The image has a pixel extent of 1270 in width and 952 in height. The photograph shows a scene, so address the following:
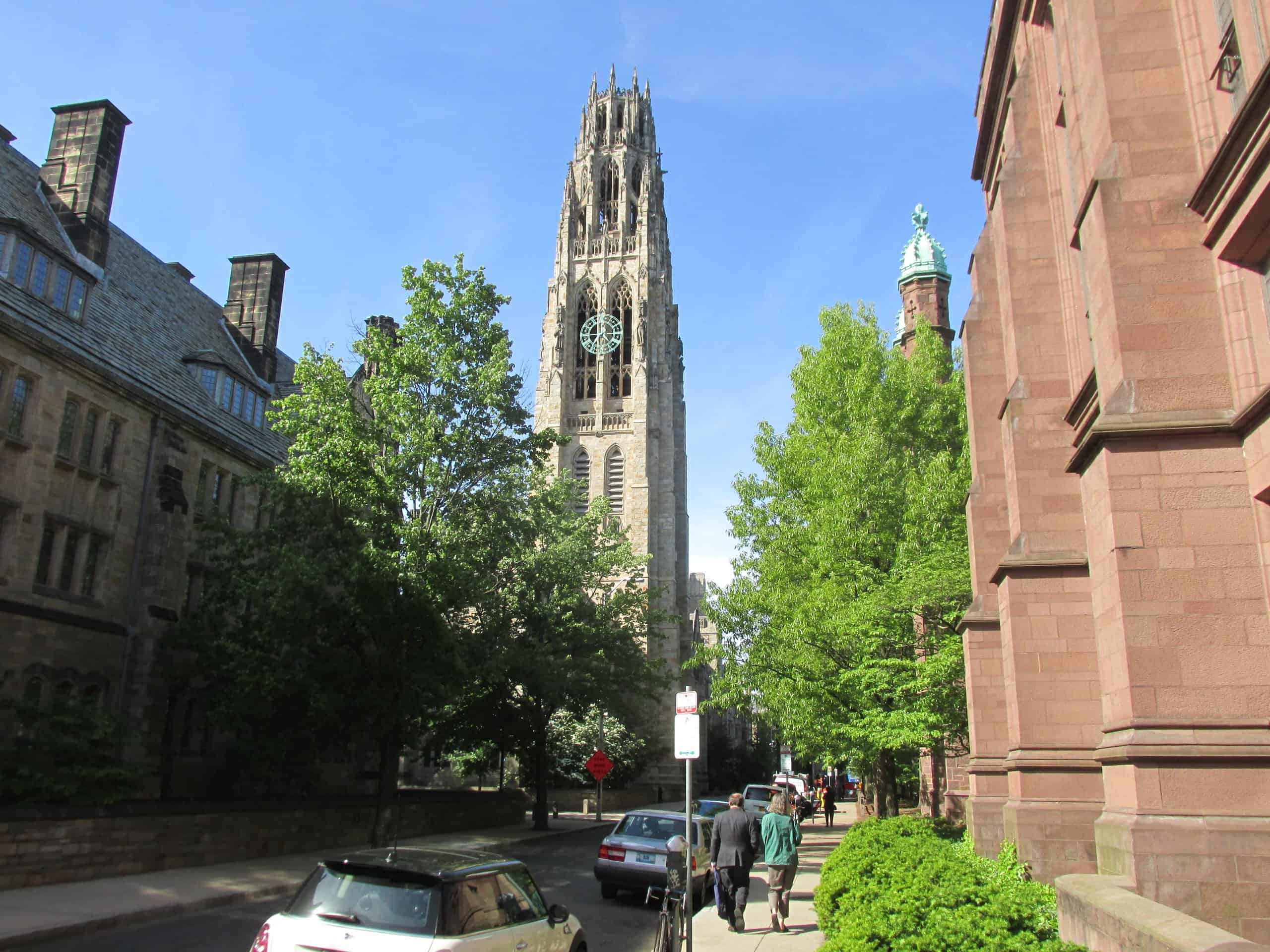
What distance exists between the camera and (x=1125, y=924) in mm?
6059

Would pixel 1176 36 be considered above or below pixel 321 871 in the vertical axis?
above

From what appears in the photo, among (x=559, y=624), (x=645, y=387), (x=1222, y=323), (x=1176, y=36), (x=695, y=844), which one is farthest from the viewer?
(x=645, y=387)

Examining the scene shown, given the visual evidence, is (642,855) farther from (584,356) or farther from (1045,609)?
(584,356)

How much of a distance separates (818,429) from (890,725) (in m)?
7.75

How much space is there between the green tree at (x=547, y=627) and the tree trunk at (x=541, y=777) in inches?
1.7

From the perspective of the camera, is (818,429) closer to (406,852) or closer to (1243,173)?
(1243,173)

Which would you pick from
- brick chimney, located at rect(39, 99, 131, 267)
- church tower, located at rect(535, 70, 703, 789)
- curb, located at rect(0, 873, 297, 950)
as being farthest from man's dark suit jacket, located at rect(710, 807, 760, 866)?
church tower, located at rect(535, 70, 703, 789)

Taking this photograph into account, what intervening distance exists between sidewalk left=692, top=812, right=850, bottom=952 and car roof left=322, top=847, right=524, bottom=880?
4745 millimetres

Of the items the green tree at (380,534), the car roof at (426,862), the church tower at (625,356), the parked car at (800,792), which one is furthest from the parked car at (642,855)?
the church tower at (625,356)

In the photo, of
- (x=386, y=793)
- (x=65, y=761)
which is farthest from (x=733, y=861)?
(x=386, y=793)

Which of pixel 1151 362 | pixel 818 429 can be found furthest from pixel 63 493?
pixel 1151 362

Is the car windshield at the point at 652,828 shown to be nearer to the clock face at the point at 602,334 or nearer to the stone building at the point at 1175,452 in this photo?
the stone building at the point at 1175,452

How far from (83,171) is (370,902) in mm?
24944

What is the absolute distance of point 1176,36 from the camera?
907cm
